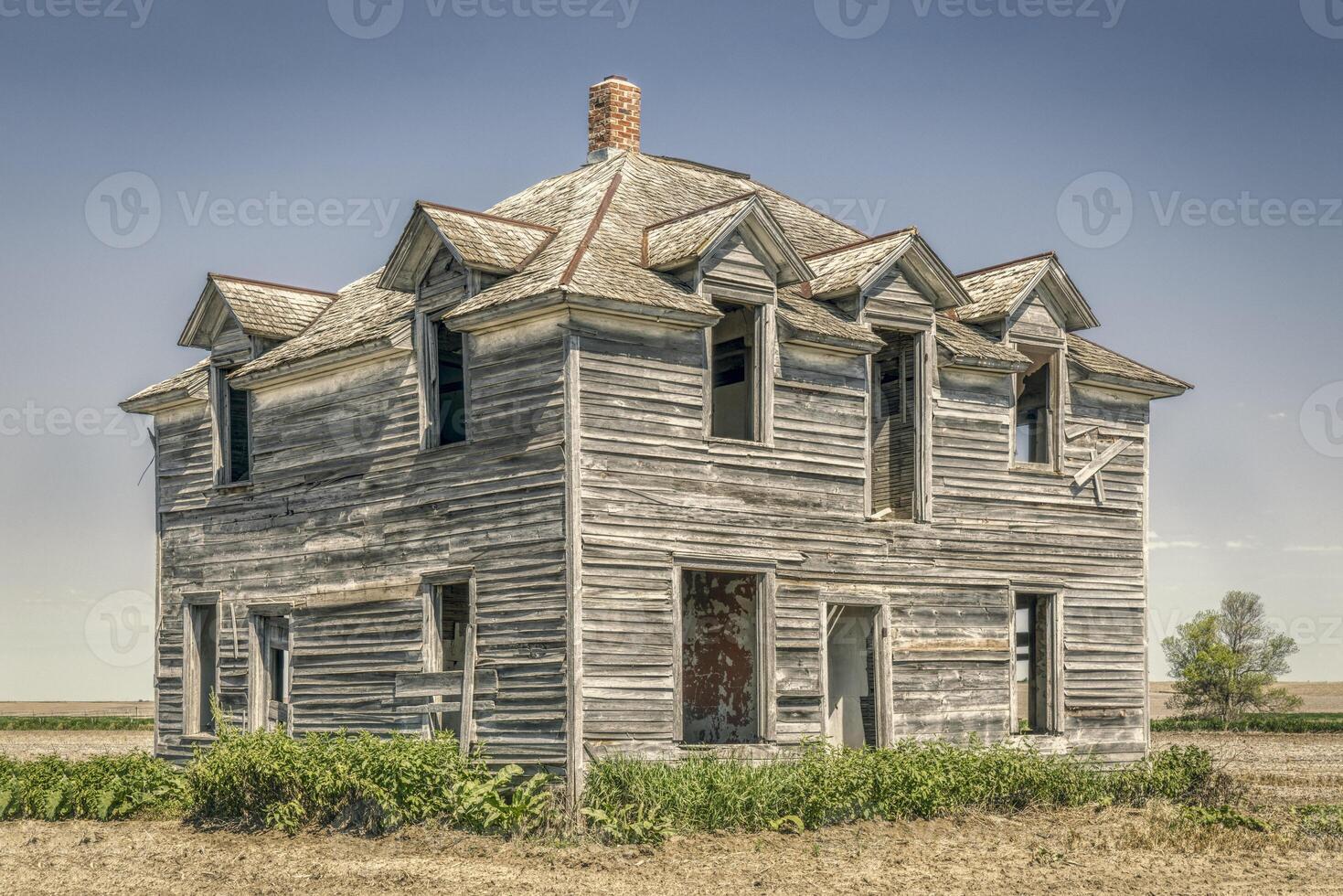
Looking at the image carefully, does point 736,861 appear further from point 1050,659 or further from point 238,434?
point 238,434

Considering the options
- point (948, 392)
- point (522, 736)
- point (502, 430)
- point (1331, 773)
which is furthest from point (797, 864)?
point (1331, 773)

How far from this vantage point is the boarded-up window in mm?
22906

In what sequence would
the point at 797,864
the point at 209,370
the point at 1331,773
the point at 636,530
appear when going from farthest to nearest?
1. the point at 1331,773
2. the point at 209,370
3. the point at 636,530
4. the point at 797,864

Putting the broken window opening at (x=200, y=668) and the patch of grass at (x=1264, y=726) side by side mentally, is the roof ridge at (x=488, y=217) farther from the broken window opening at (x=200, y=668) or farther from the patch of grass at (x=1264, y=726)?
the patch of grass at (x=1264, y=726)

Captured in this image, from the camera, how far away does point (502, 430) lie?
2022 centimetres

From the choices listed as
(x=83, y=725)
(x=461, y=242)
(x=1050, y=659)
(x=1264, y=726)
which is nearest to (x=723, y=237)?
(x=461, y=242)

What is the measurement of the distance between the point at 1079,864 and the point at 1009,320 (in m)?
9.31

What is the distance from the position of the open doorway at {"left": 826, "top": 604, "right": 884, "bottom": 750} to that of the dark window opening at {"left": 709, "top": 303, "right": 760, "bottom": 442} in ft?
10.4

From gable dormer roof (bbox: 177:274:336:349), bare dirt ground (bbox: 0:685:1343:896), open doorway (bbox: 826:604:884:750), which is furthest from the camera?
gable dormer roof (bbox: 177:274:336:349)

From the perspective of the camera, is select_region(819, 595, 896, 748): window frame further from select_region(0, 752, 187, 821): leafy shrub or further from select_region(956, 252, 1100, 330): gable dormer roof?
select_region(0, 752, 187, 821): leafy shrub

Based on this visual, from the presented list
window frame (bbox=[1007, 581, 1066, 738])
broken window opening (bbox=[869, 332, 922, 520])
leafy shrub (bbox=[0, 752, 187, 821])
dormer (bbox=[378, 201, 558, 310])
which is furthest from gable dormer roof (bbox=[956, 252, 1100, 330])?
leafy shrub (bbox=[0, 752, 187, 821])

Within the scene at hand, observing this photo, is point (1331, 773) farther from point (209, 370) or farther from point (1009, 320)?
point (209, 370)

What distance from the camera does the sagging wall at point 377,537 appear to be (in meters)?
19.5

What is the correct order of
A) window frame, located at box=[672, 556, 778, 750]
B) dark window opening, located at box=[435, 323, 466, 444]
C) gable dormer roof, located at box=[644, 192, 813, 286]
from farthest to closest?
1. dark window opening, located at box=[435, 323, 466, 444]
2. gable dormer roof, located at box=[644, 192, 813, 286]
3. window frame, located at box=[672, 556, 778, 750]
